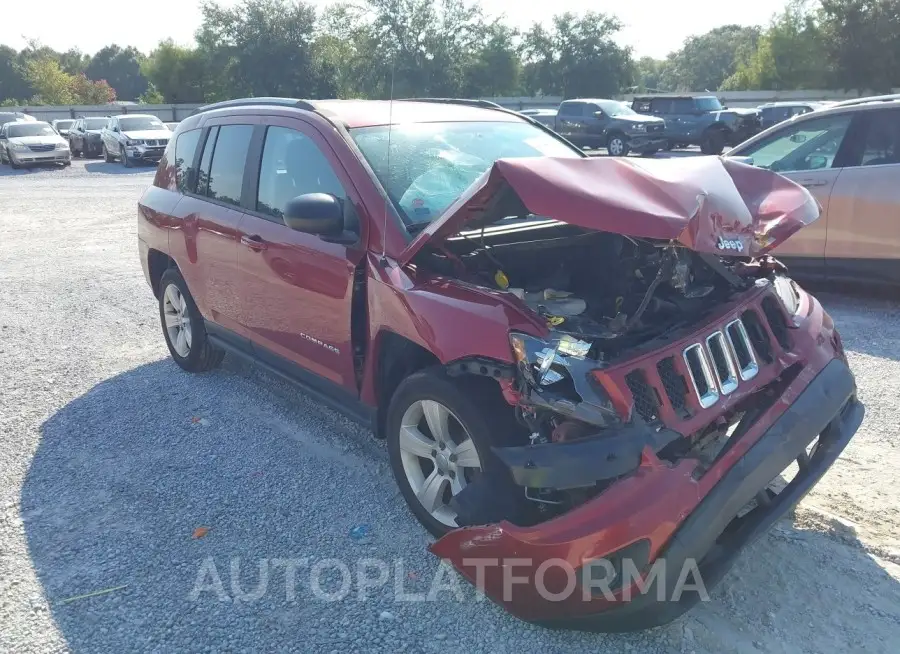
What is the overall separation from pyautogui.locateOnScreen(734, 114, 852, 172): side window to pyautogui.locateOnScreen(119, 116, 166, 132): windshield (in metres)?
24.4

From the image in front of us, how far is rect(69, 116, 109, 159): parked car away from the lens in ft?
100

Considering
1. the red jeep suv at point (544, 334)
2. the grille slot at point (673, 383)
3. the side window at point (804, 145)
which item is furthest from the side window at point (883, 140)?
the grille slot at point (673, 383)

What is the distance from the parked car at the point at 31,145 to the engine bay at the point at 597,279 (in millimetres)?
27645

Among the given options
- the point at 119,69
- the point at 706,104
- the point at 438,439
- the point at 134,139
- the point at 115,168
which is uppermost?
the point at 119,69

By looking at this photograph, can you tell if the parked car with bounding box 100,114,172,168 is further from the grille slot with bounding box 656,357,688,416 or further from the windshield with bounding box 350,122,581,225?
the grille slot with bounding box 656,357,688,416

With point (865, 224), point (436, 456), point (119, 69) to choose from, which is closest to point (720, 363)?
point (436, 456)

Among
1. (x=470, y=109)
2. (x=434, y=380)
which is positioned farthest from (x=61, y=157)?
(x=434, y=380)

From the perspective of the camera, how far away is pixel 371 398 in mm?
3691

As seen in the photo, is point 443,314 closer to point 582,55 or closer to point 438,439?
point 438,439

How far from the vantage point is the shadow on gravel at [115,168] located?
24.5 meters

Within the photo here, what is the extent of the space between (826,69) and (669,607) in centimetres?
5352

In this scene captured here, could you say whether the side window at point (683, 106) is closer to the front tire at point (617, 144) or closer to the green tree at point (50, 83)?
the front tire at point (617, 144)

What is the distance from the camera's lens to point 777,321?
133 inches

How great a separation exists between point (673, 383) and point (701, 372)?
0.44 feet
